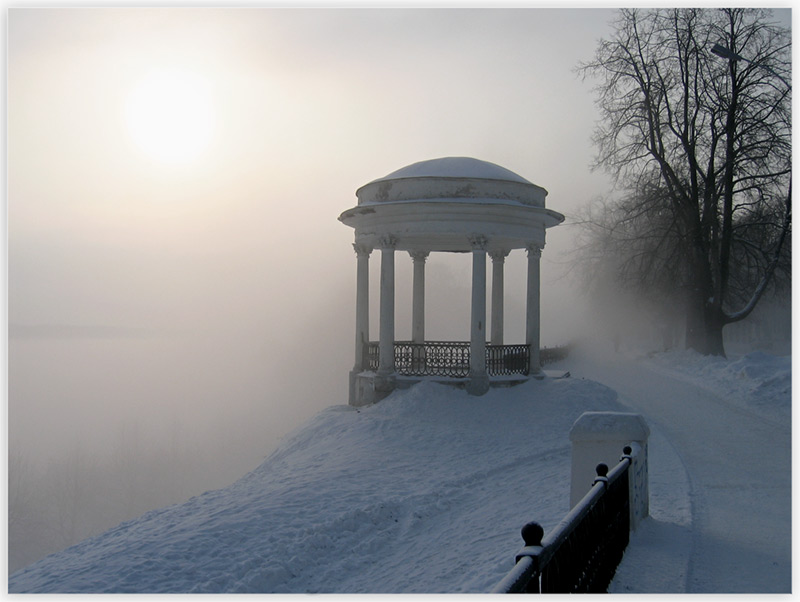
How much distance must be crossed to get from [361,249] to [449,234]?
8.07 feet

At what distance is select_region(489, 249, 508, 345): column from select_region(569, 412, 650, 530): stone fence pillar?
12.5 m

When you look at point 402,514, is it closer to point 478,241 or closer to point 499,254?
point 478,241

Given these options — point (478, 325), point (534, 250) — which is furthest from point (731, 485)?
point (534, 250)

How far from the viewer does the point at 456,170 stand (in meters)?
15.7

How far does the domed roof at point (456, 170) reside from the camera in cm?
1554

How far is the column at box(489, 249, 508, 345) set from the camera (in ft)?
65.2

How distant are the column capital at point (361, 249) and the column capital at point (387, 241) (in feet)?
3.39

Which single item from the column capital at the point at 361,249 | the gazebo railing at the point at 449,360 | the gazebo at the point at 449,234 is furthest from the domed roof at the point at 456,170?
the gazebo railing at the point at 449,360

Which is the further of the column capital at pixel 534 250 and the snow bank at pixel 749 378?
the column capital at pixel 534 250

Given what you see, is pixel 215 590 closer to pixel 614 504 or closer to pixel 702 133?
pixel 614 504

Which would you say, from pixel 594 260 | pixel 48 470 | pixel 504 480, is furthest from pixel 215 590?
pixel 48 470

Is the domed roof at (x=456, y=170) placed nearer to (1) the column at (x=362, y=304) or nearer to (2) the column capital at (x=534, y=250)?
(2) the column capital at (x=534, y=250)

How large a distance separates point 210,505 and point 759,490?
22.3 feet

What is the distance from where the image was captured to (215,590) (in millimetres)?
6723
